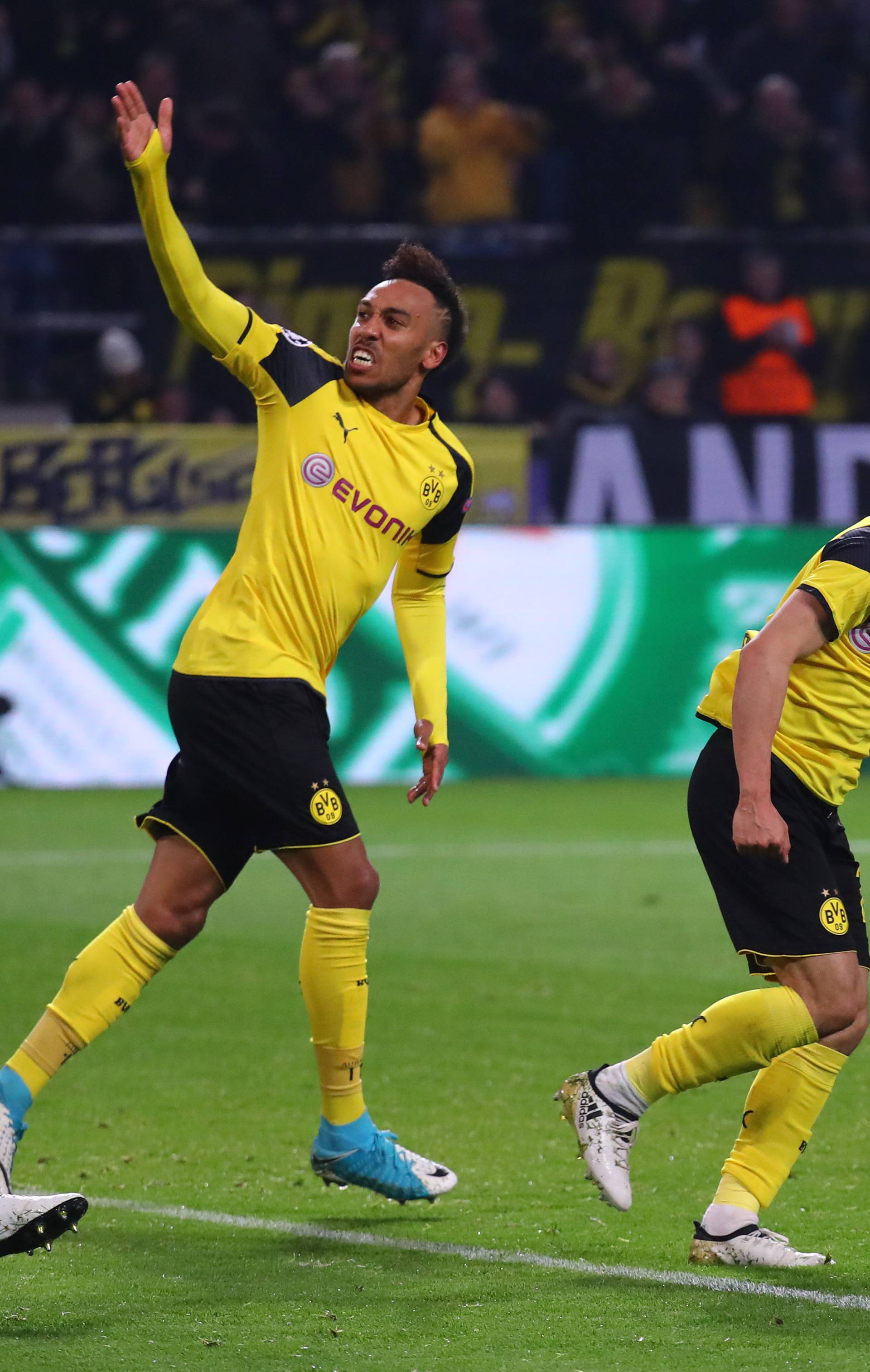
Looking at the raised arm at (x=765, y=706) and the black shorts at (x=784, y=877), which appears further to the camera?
the black shorts at (x=784, y=877)

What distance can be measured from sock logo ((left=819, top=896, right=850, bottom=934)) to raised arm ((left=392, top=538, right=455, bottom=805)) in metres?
1.10

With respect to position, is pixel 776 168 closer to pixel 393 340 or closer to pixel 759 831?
pixel 393 340

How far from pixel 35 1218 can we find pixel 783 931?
5.32ft

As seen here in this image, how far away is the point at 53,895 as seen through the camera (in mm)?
9570

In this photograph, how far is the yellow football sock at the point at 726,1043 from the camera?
13.9 ft

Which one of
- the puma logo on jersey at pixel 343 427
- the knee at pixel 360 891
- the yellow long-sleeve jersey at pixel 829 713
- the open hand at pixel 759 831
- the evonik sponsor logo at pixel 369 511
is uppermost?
the puma logo on jersey at pixel 343 427

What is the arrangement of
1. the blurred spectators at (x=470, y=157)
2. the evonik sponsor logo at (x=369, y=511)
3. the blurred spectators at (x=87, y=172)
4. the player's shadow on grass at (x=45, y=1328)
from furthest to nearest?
the blurred spectators at (x=470, y=157)
the blurred spectators at (x=87, y=172)
the evonik sponsor logo at (x=369, y=511)
the player's shadow on grass at (x=45, y=1328)

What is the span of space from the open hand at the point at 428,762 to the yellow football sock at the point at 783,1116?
3.43 feet

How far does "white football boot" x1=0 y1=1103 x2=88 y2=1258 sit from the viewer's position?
390cm

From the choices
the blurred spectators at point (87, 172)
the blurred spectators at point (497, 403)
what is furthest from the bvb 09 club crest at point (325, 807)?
the blurred spectators at point (87, 172)

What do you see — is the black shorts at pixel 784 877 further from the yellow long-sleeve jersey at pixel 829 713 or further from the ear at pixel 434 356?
the ear at pixel 434 356

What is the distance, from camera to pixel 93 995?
444cm

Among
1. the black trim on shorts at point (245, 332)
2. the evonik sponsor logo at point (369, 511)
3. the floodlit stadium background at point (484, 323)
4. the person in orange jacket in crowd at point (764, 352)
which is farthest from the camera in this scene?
the person in orange jacket in crowd at point (764, 352)

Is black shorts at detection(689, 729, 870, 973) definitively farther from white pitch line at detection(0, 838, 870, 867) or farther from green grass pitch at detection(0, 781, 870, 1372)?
white pitch line at detection(0, 838, 870, 867)
